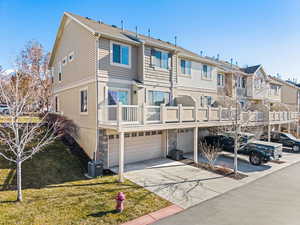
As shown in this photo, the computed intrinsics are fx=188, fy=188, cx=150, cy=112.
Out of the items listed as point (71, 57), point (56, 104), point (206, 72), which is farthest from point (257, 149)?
point (56, 104)

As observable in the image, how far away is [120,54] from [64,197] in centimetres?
891

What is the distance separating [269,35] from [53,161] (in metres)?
17.2

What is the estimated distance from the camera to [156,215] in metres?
6.41

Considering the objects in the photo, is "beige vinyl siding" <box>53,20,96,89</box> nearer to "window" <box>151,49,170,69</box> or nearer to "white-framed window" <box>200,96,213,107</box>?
"window" <box>151,49,170,69</box>

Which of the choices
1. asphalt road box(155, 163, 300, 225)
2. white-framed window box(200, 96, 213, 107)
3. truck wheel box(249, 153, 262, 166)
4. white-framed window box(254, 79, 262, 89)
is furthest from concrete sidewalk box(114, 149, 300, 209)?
white-framed window box(254, 79, 262, 89)

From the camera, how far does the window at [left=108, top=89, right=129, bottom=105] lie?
11.9m

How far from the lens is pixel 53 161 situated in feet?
36.0

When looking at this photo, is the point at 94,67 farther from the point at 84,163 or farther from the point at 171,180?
the point at 171,180

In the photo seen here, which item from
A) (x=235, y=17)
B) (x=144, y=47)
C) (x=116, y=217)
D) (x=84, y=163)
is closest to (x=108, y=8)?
(x=144, y=47)

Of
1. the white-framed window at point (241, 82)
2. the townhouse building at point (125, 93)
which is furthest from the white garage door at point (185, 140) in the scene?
the white-framed window at point (241, 82)

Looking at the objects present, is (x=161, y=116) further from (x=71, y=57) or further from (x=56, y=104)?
(x=56, y=104)

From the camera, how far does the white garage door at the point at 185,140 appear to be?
15.9m

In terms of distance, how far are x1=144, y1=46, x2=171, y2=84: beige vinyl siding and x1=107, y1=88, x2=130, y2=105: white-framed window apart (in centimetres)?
174

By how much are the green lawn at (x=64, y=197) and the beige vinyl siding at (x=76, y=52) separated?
6087 millimetres
